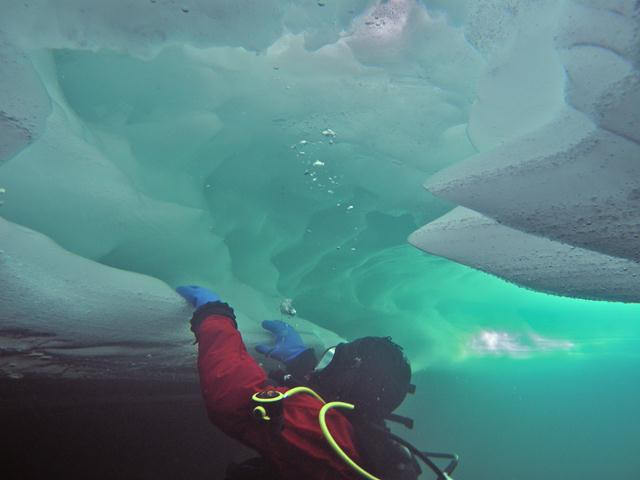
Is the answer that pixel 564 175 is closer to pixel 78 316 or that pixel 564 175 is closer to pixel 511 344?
pixel 78 316

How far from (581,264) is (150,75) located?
4.43 meters

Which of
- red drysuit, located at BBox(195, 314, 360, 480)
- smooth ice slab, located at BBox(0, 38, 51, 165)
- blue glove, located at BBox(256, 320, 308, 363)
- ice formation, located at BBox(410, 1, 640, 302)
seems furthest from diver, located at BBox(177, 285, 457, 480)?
smooth ice slab, located at BBox(0, 38, 51, 165)

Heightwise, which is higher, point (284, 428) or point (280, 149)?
point (280, 149)

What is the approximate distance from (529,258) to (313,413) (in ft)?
7.32

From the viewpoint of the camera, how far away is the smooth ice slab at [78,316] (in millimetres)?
4109

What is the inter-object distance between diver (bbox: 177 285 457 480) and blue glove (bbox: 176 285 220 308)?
4.04 ft

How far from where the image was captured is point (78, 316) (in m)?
4.81

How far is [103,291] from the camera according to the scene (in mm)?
4609

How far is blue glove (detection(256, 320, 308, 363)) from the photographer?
5.45 m

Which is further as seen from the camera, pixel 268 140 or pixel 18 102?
pixel 268 140

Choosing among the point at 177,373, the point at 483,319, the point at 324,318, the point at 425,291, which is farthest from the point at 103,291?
the point at 483,319

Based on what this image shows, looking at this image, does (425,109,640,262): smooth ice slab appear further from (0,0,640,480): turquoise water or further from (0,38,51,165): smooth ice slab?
(0,38,51,165): smooth ice slab

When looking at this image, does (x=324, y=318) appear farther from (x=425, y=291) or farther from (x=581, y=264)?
(x=581, y=264)

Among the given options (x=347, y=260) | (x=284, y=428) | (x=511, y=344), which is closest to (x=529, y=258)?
(x=284, y=428)
